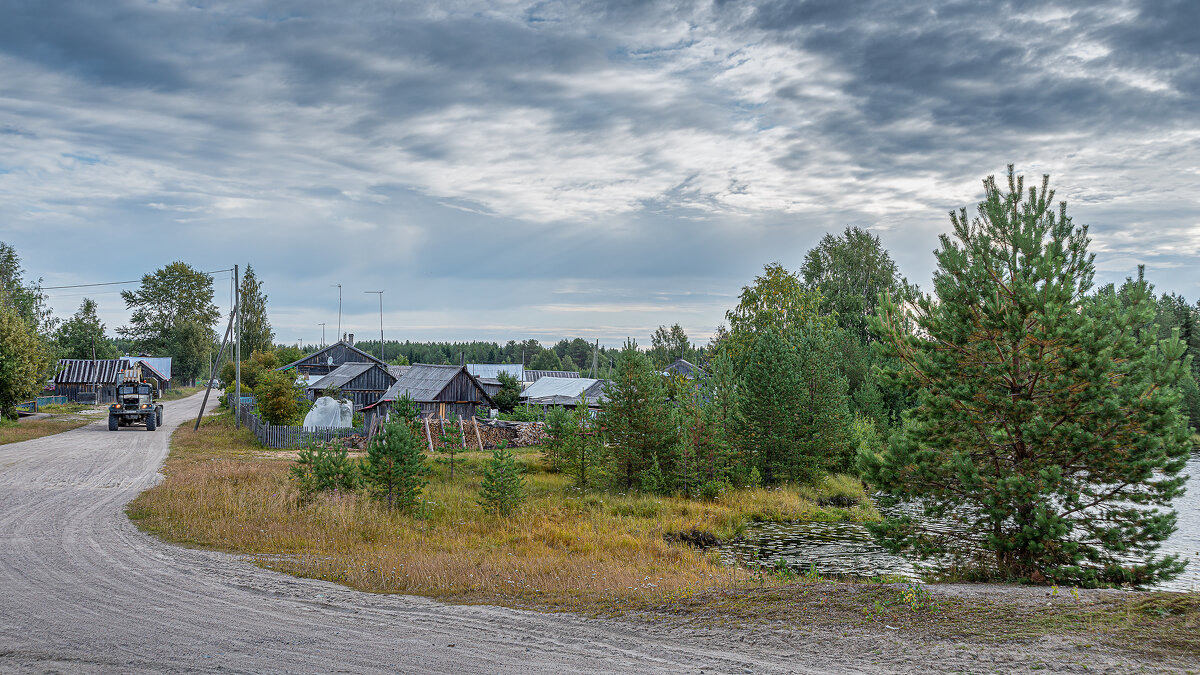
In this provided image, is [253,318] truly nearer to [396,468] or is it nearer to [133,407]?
[133,407]

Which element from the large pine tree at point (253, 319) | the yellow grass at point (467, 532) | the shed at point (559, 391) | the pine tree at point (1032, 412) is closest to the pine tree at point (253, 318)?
the large pine tree at point (253, 319)

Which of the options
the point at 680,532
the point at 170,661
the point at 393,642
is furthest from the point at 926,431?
the point at 170,661

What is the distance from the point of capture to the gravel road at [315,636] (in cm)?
704

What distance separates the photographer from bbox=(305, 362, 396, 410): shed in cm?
5911

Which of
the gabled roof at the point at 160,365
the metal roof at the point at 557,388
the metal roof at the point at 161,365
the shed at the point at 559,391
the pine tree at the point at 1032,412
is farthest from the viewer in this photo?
the metal roof at the point at 161,365

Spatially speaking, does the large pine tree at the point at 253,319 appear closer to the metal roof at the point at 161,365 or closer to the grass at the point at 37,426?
the metal roof at the point at 161,365

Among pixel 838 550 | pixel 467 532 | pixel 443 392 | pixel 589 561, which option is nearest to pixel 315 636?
pixel 589 561

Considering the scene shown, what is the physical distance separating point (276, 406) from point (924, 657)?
3490 centimetres

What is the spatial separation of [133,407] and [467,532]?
32784 millimetres

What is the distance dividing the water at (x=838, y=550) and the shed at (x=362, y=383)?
45.5 meters

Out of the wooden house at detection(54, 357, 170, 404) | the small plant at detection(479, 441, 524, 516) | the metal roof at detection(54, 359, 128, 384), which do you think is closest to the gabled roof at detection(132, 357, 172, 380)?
the wooden house at detection(54, 357, 170, 404)

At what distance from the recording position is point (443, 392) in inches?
1549

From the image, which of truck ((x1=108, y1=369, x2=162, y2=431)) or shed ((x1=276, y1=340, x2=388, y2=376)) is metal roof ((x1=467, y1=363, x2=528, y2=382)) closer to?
shed ((x1=276, y1=340, x2=388, y2=376))

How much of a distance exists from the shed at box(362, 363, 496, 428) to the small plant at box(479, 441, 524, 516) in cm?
1997
